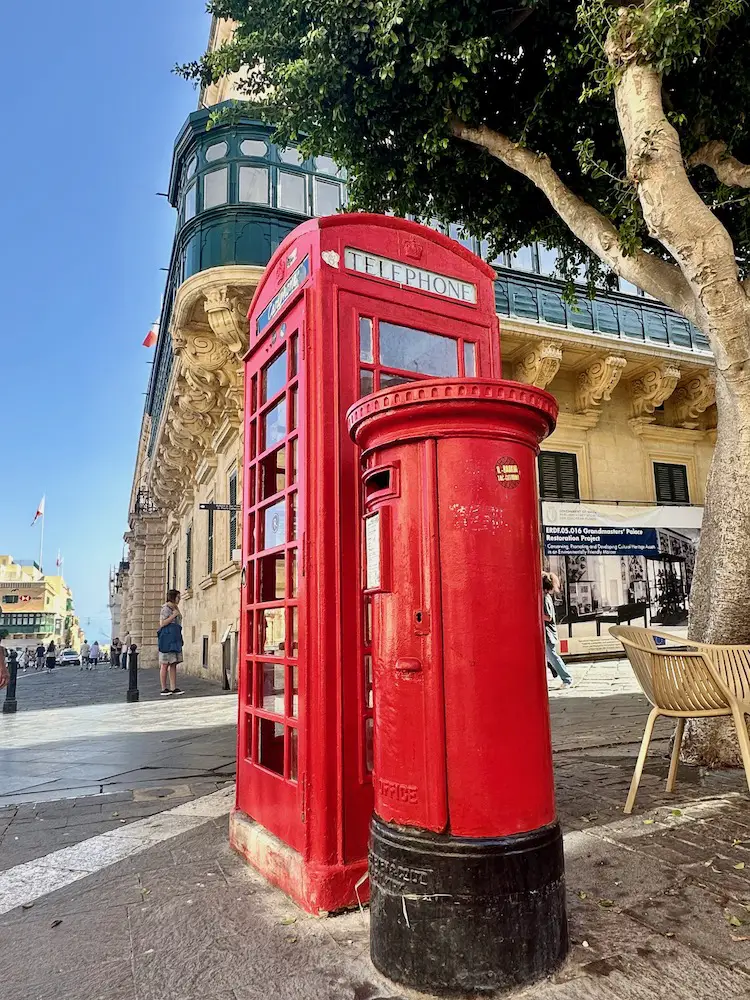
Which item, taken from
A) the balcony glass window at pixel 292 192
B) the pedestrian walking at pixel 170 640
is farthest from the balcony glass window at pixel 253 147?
the pedestrian walking at pixel 170 640

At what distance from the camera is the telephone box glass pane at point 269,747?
327 cm

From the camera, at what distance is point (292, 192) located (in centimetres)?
1214

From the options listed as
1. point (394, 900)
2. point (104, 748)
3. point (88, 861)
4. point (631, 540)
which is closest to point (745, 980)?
point (394, 900)

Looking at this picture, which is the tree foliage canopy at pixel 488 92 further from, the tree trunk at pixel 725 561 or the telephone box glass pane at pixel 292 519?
the telephone box glass pane at pixel 292 519

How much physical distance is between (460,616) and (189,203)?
12.5 meters

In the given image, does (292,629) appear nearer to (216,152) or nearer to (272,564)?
Answer: (272,564)

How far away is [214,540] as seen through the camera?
53.2 ft

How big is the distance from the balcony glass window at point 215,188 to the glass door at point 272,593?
953 centimetres

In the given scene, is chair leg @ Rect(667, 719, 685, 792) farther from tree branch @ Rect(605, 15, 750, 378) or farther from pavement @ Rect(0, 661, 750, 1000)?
tree branch @ Rect(605, 15, 750, 378)

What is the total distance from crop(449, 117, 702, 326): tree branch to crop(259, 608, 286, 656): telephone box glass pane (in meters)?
3.78

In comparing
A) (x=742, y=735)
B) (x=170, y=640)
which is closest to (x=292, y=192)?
(x=170, y=640)

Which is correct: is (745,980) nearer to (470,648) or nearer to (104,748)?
(470,648)

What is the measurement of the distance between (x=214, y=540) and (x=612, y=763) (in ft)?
41.3

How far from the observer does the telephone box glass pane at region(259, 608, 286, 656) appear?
3262 mm
